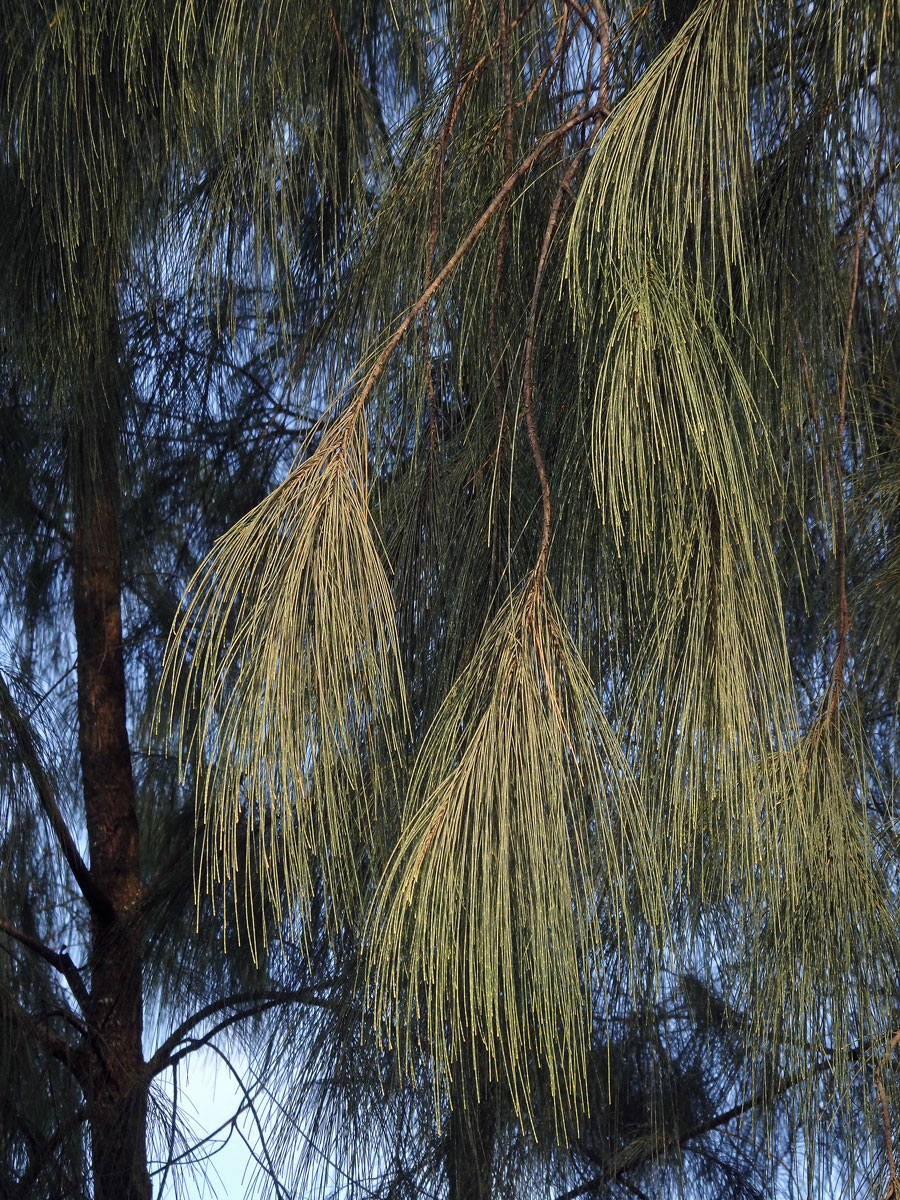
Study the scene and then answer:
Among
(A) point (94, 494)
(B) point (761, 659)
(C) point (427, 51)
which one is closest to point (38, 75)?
(C) point (427, 51)

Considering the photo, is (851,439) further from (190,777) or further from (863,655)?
(190,777)

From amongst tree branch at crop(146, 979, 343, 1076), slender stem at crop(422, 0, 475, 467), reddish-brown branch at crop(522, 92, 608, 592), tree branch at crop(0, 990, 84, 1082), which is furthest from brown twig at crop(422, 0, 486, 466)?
tree branch at crop(0, 990, 84, 1082)

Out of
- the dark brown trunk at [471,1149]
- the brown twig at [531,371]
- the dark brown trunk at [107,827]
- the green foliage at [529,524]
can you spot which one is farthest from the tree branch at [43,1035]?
the brown twig at [531,371]

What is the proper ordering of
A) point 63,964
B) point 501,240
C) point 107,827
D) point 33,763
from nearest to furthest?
point 501,240 → point 33,763 → point 63,964 → point 107,827

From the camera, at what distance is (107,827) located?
1.98 meters

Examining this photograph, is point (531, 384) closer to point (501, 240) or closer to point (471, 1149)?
point (501, 240)

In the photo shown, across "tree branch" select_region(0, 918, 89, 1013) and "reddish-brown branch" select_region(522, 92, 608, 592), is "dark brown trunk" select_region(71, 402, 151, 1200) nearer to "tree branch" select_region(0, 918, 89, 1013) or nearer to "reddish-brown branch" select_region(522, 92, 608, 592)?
"tree branch" select_region(0, 918, 89, 1013)

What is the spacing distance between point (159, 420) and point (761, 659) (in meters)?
1.38

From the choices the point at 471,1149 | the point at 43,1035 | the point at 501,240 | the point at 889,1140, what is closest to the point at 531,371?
the point at 501,240

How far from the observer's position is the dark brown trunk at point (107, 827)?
1.63 metres

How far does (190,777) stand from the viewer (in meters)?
2.24

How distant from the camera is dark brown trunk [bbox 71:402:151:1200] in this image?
5.33ft

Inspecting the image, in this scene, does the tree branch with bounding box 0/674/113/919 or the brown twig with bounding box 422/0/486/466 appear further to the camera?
the tree branch with bounding box 0/674/113/919

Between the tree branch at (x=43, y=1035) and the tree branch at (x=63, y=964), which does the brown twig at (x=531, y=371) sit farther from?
the tree branch at (x=63, y=964)
